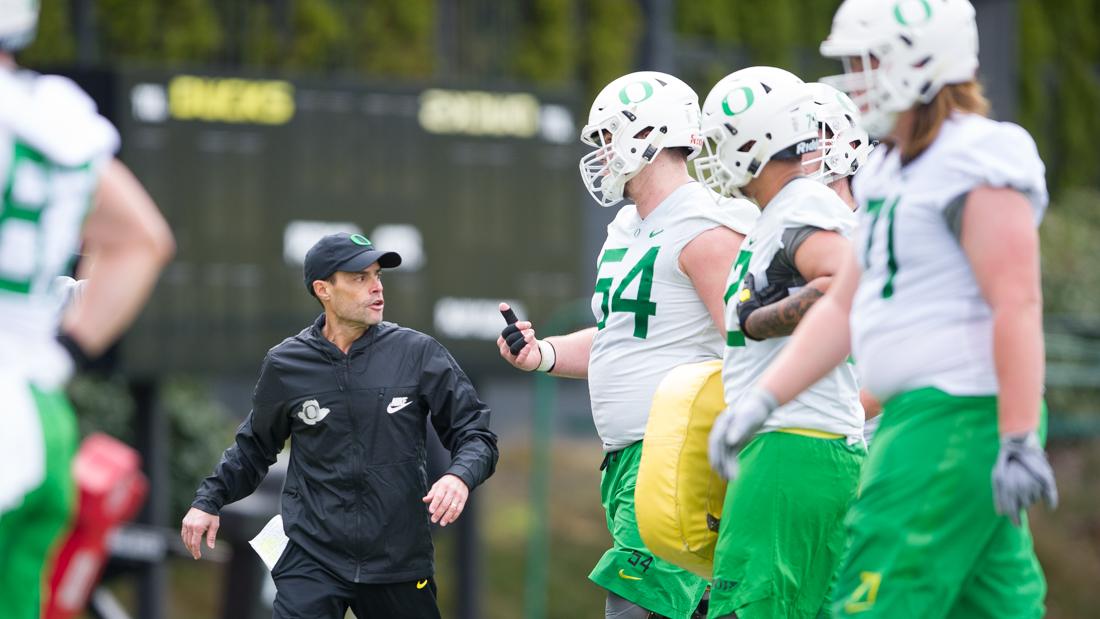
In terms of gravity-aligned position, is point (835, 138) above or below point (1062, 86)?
above

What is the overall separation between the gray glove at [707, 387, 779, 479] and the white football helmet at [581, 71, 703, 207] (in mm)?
1595

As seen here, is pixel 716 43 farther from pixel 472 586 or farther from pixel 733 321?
pixel 733 321

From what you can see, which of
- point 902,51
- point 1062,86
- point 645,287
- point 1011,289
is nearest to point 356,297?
point 645,287

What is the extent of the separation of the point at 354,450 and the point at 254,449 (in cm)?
43

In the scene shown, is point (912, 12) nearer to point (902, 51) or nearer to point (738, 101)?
point (902, 51)

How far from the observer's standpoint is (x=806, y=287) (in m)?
4.98

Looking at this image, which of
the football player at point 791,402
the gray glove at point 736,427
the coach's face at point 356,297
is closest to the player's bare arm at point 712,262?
the football player at point 791,402

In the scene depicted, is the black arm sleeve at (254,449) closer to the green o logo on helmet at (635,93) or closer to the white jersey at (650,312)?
the white jersey at (650,312)

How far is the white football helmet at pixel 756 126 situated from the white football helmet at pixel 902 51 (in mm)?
783

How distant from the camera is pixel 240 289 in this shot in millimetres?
13703

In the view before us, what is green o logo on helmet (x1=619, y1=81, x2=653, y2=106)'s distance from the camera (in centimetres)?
596

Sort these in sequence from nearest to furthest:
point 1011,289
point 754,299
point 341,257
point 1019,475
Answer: point 1019,475, point 1011,289, point 754,299, point 341,257

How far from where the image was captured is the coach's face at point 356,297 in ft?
20.5

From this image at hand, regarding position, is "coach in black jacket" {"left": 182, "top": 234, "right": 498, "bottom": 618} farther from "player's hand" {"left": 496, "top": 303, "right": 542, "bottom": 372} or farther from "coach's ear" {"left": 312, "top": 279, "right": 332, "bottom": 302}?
"player's hand" {"left": 496, "top": 303, "right": 542, "bottom": 372}
